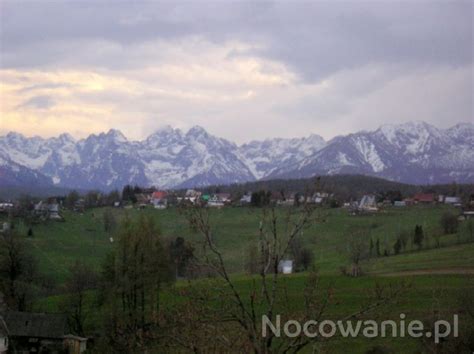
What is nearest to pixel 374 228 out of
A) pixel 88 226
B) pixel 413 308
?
pixel 88 226

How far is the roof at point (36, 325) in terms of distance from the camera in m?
49.0

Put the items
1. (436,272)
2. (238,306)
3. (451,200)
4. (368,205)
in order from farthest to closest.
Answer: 1. (451,200)
2. (368,205)
3. (436,272)
4. (238,306)

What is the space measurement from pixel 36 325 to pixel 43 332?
117 centimetres

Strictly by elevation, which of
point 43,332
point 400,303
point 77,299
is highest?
point 400,303

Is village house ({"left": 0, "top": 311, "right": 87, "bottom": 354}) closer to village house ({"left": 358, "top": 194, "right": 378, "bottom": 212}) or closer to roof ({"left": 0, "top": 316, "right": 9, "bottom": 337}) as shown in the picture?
roof ({"left": 0, "top": 316, "right": 9, "bottom": 337})

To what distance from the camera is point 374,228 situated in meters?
123

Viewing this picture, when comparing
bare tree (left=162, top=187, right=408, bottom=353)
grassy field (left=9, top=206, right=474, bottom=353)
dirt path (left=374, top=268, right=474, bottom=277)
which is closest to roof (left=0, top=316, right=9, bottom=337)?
grassy field (left=9, top=206, right=474, bottom=353)

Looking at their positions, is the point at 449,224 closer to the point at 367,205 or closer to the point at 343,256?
the point at 343,256

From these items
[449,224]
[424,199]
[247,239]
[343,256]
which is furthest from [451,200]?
[247,239]

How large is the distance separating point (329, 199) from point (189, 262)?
9.18 ft

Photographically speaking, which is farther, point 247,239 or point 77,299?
point 247,239

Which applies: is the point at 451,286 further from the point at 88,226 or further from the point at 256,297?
the point at 88,226

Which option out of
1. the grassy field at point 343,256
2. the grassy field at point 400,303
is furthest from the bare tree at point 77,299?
the grassy field at point 343,256

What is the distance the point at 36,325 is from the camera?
162ft
